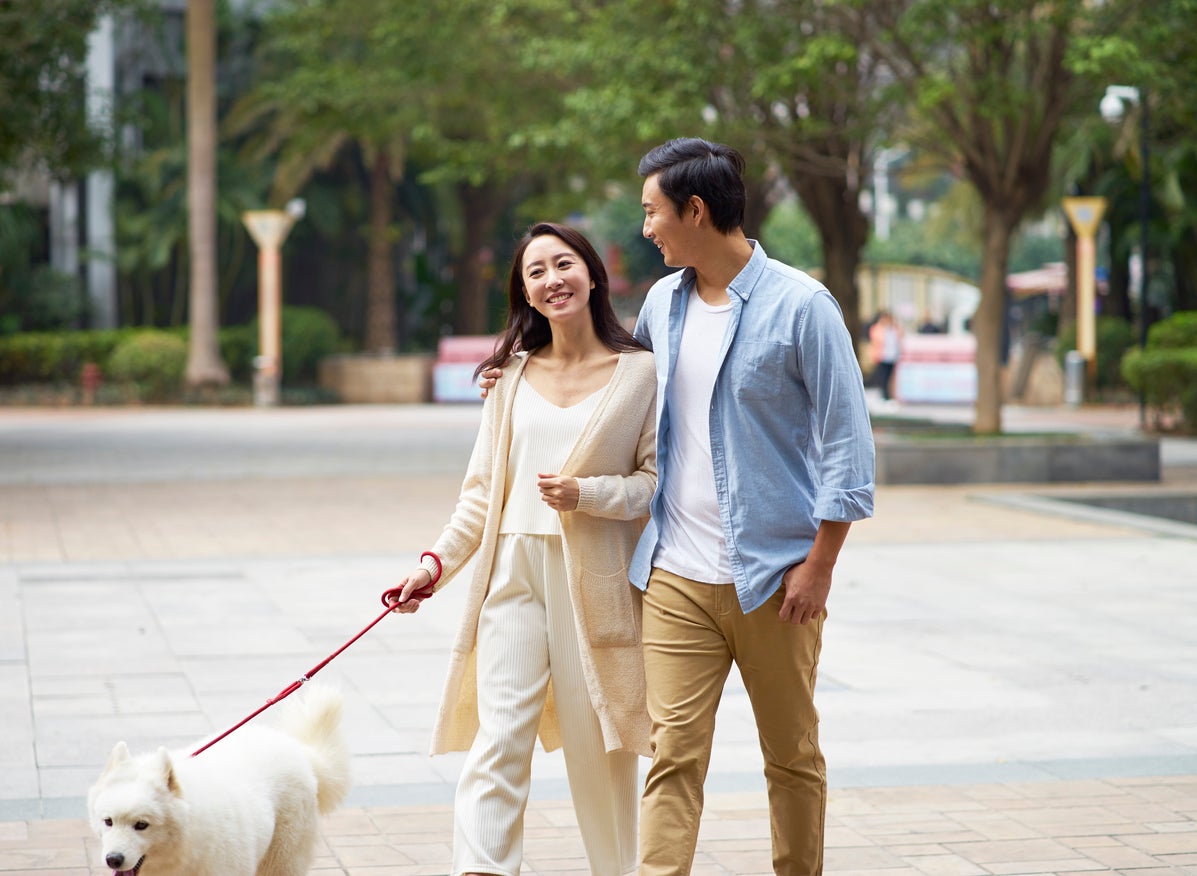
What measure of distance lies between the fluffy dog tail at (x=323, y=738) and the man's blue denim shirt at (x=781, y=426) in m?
1.11

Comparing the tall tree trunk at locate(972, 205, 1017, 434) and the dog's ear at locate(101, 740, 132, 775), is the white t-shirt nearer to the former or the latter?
the dog's ear at locate(101, 740, 132, 775)

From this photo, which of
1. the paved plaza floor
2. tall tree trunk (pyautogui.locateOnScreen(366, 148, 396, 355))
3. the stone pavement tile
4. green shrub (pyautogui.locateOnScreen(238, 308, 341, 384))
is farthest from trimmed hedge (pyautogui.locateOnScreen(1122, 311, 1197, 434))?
green shrub (pyautogui.locateOnScreen(238, 308, 341, 384))

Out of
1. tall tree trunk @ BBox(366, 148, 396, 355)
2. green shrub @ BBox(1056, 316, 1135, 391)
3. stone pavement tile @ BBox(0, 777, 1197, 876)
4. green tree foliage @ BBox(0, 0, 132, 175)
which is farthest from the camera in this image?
tall tree trunk @ BBox(366, 148, 396, 355)

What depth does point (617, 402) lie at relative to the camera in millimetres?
3729

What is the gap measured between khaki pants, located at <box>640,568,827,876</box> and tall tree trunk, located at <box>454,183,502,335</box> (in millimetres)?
32312

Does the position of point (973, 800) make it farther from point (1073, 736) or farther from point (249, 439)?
point (249, 439)

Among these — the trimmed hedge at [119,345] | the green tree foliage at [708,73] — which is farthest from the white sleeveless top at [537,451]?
the trimmed hedge at [119,345]

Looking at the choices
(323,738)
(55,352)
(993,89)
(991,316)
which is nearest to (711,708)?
(323,738)

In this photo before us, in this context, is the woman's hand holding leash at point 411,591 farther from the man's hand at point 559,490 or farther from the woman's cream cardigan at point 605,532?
the man's hand at point 559,490

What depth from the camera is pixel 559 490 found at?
11.6 feet

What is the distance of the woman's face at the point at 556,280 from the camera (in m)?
3.74

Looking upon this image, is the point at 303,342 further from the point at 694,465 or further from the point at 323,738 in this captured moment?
the point at 694,465

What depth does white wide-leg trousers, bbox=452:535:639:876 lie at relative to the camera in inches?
145

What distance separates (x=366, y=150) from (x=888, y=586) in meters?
25.0
